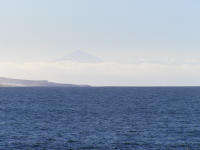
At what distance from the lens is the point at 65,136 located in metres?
53.1

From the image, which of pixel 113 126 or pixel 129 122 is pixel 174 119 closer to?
pixel 129 122

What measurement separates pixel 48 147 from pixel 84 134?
987cm

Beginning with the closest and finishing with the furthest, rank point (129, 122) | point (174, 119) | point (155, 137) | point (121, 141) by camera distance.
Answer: point (121, 141) → point (155, 137) → point (129, 122) → point (174, 119)

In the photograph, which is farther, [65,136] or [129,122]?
[129,122]

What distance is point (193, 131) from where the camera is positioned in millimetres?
57688

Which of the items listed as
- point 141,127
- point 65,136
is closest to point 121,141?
point 65,136

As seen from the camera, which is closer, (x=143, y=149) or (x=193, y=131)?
(x=143, y=149)

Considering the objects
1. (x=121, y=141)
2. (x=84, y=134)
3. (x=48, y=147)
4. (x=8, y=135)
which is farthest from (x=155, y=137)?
(x=8, y=135)

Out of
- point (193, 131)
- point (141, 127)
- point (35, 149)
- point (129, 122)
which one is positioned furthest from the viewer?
point (129, 122)

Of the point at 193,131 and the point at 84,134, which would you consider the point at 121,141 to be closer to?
the point at 84,134

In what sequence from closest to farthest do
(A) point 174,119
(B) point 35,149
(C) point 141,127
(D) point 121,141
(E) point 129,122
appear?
(B) point 35,149
(D) point 121,141
(C) point 141,127
(E) point 129,122
(A) point 174,119

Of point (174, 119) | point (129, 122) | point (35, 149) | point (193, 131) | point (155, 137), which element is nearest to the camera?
point (35, 149)

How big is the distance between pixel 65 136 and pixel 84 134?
9.93 ft

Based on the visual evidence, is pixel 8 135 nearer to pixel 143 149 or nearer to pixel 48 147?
pixel 48 147
